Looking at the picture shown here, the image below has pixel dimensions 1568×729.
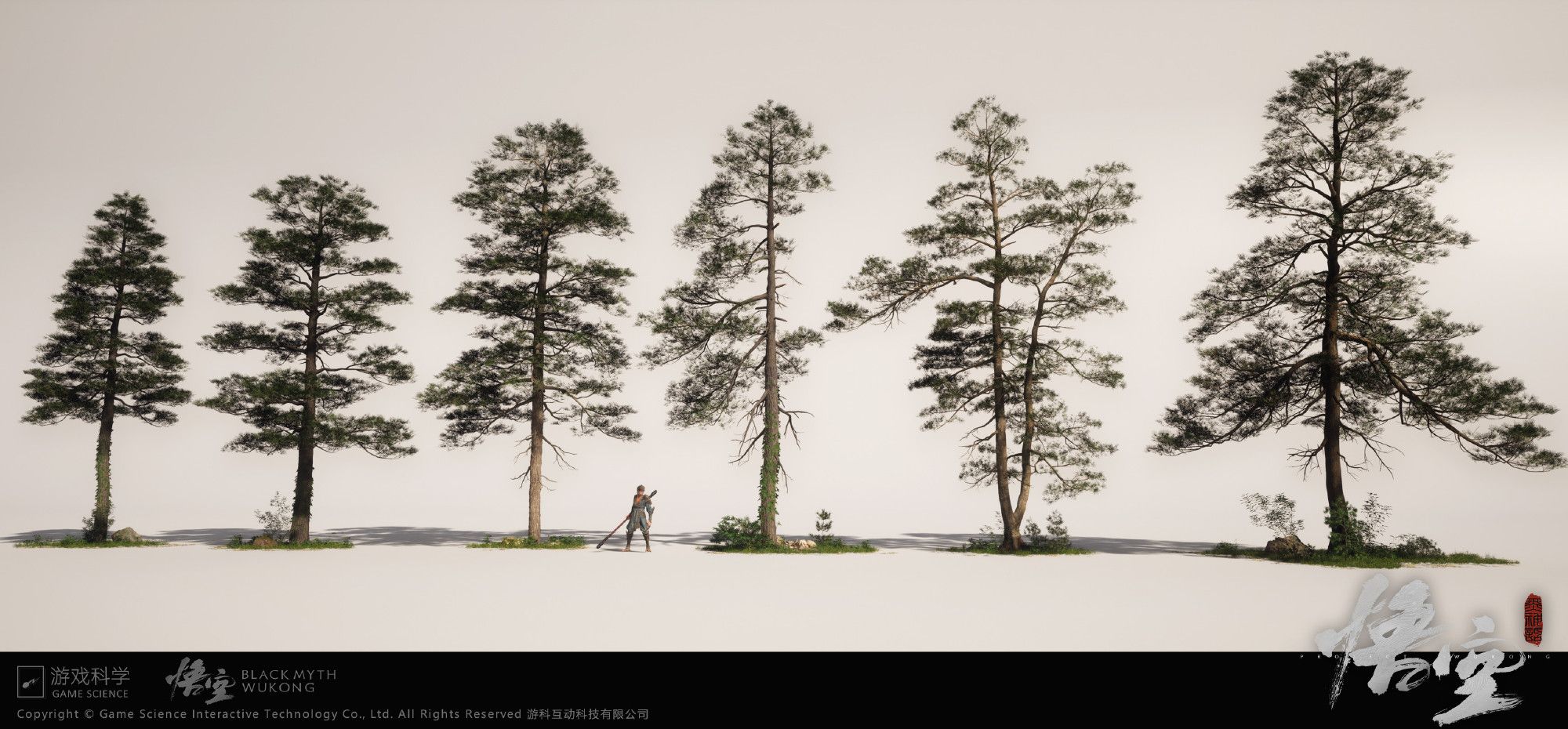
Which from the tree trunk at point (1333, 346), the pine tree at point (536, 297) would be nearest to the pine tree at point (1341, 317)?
the tree trunk at point (1333, 346)

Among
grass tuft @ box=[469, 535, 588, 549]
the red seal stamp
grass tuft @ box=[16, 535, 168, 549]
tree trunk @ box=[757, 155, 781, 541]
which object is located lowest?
grass tuft @ box=[16, 535, 168, 549]

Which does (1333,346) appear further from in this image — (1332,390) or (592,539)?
(592,539)

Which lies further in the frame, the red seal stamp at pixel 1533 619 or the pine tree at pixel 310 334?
the pine tree at pixel 310 334

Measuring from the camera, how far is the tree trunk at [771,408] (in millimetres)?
30000

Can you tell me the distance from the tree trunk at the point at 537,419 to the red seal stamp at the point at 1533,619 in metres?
24.5

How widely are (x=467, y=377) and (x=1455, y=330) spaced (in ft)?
91.8

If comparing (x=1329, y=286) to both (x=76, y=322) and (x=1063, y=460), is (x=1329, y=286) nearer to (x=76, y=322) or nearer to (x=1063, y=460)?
(x=1063, y=460)

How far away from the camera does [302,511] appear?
3030 centimetres

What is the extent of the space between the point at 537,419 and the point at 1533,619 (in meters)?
25.0

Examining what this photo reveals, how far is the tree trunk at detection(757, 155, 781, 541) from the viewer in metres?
30.0

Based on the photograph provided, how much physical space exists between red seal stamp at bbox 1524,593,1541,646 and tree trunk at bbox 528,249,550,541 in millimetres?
24506

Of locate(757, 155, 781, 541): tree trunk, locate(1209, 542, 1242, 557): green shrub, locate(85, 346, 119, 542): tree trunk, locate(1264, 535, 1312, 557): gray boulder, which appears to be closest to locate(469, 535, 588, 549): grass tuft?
locate(757, 155, 781, 541): tree trunk

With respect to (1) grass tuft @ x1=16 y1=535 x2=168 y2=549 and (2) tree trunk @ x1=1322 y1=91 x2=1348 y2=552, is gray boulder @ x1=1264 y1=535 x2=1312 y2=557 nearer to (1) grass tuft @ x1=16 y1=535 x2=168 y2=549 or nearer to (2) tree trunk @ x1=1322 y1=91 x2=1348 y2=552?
(2) tree trunk @ x1=1322 y1=91 x2=1348 y2=552

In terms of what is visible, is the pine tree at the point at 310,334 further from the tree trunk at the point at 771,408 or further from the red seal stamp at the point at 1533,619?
the red seal stamp at the point at 1533,619
